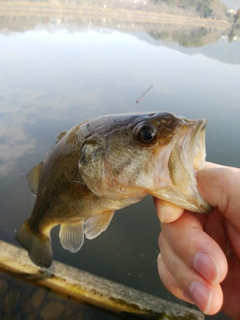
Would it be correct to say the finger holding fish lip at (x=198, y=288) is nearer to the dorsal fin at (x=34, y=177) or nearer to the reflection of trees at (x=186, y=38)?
the dorsal fin at (x=34, y=177)

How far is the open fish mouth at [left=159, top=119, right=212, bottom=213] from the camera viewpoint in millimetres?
1089

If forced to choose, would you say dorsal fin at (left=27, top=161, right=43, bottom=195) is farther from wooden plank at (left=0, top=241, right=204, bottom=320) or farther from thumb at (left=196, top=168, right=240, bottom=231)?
wooden plank at (left=0, top=241, right=204, bottom=320)

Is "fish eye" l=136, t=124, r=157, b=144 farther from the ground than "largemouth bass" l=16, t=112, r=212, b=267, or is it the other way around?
"fish eye" l=136, t=124, r=157, b=144

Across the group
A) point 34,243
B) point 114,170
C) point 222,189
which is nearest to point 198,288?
point 222,189

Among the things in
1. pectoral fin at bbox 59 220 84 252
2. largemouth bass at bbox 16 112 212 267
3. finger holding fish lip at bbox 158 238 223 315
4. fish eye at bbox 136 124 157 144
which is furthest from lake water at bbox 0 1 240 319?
Result: fish eye at bbox 136 124 157 144

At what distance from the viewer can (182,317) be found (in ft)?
8.04

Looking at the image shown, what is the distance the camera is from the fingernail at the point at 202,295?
3.66 feet

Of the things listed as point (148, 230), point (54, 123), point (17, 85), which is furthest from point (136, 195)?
point (17, 85)

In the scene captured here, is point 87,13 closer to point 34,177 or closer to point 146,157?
point 34,177

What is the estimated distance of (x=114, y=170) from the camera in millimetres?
1283

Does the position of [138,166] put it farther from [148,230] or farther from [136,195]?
[148,230]

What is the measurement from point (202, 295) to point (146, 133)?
31.9 inches

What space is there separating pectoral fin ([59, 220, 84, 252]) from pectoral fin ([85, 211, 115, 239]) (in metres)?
0.20

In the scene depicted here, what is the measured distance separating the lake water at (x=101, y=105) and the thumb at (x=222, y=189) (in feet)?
8.92
